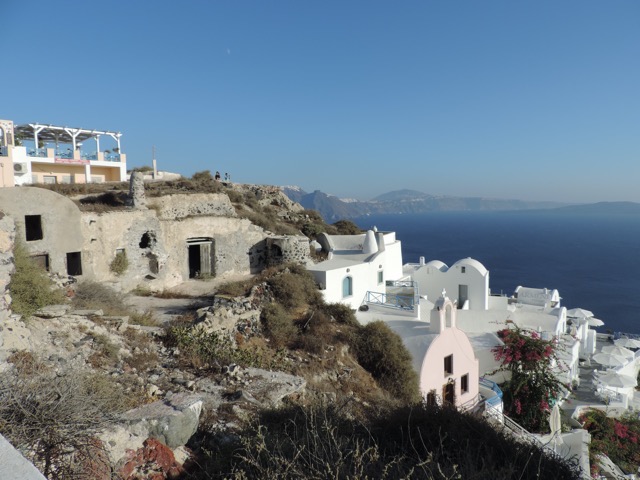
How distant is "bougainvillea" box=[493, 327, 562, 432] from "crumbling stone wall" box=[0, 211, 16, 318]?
1667cm

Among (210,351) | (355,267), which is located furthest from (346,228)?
(210,351)

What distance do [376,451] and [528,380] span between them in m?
14.9

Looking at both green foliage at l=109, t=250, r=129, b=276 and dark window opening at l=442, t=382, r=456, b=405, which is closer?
dark window opening at l=442, t=382, r=456, b=405

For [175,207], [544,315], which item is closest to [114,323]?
[175,207]

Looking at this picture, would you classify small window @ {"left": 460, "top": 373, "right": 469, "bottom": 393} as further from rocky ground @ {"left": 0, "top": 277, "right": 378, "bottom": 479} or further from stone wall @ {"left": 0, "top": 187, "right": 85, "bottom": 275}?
stone wall @ {"left": 0, "top": 187, "right": 85, "bottom": 275}

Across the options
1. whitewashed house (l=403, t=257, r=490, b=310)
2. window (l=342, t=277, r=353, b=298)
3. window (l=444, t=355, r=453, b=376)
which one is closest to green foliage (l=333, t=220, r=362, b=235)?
whitewashed house (l=403, t=257, r=490, b=310)

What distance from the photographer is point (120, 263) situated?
624 inches

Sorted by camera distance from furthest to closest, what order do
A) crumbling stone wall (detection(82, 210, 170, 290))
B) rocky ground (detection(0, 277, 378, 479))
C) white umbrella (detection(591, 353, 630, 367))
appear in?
white umbrella (detection(591, 353, 630, 367)) → crumbling stone wall (detection(82, 210, 170, 290)) → rocky ground (detection(0, 277, 378, 479))

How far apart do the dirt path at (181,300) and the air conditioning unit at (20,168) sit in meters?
14.9

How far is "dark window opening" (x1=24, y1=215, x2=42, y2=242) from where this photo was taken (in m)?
13.8

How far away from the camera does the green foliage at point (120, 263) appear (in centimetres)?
1566

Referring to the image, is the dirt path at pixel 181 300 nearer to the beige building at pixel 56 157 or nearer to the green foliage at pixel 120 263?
the green foliage at pixel 120 263

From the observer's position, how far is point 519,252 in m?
105

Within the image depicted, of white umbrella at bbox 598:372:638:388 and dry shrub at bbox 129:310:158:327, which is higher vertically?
dry shrub at bbox 129:310:158:327
